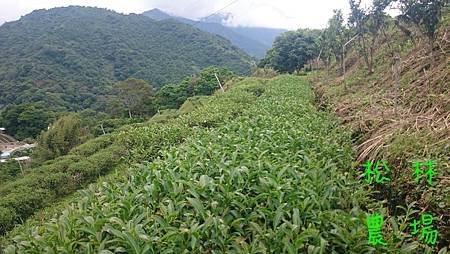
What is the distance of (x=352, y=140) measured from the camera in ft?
17.6

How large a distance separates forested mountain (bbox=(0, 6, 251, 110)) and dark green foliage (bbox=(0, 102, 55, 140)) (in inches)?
291

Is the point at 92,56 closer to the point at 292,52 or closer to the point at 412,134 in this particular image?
the point at 292,52

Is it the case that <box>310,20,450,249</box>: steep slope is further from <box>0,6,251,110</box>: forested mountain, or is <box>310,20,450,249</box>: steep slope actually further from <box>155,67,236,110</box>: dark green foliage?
<box>0,6,251,110</box>: forested mountain

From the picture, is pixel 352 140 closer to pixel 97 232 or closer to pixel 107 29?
pixel 97 232

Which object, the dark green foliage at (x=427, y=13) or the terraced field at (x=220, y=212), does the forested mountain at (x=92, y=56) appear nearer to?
the dark green foliage at (x=427, y=13)

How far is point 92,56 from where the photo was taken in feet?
191

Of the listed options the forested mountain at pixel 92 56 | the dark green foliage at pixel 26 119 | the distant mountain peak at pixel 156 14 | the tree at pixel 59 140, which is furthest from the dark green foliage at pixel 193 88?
the distant mountain peak at pixel 156 14

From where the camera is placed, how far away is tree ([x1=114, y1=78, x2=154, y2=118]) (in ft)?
123

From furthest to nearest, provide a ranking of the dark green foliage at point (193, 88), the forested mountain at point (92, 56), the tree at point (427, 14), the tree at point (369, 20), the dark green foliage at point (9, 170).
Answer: the forested mountain at point (92, 56) < the dark green foliage at point (193, 88) < the dark green foliage at point (9, 170) < the tree at point (369, 20) < the tree at point (427, 14)

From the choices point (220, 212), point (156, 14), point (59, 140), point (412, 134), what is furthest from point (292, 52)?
point (156, 14)

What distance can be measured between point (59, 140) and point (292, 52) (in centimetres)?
1960

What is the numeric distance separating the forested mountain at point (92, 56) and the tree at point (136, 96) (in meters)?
10.9

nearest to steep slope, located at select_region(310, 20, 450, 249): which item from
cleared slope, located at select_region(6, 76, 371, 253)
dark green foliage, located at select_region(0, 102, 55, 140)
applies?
cleared slope, located at select_region(6, 76, 371, 253)

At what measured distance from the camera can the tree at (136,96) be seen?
37375mm
